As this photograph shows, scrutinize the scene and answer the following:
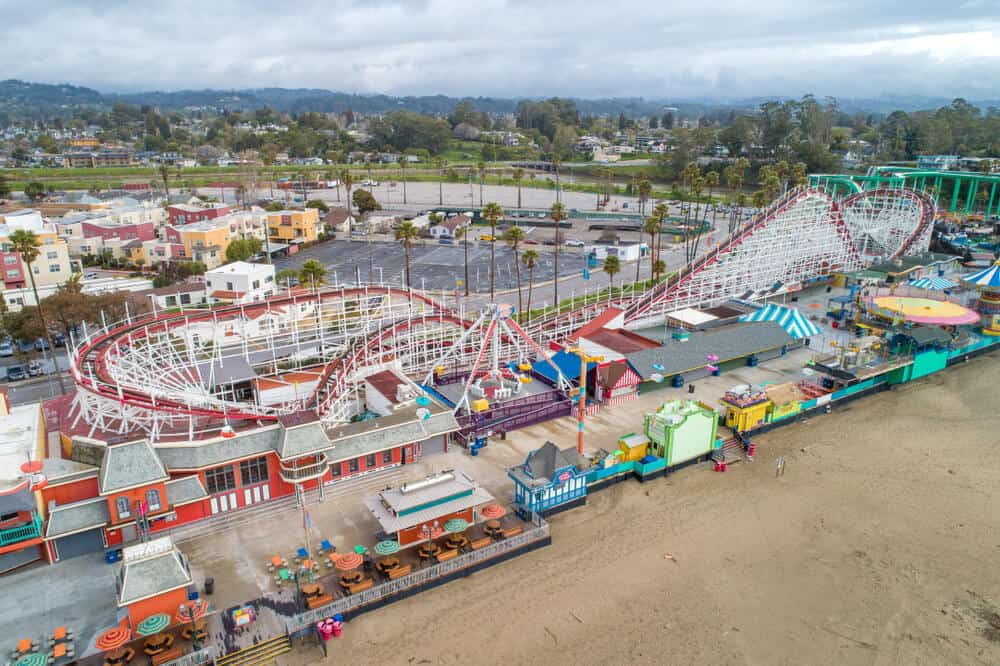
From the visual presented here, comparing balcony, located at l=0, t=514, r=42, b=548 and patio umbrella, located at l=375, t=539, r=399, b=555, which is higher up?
balcony, located at l=0, t=514, r=42, b=548

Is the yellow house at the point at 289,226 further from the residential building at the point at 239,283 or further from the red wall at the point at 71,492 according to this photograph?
the red wall at the point at 71,492

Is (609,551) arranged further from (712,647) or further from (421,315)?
(421,315)

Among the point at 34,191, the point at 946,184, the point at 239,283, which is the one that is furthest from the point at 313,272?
the point at 946,184

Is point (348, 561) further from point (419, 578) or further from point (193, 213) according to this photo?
point (193, 213)

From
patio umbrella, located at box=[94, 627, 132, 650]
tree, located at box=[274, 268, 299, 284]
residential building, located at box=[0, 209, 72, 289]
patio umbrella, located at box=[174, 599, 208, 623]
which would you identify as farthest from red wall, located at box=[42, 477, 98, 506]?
residential building, located at box=[0, 209, 72, 289]

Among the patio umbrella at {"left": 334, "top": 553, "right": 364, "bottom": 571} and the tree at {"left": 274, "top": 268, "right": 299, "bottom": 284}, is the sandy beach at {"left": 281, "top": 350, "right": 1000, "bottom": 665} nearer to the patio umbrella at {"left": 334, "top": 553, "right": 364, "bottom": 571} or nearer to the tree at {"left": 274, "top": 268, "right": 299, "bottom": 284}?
the patio umbrella at {"left": 334, "top": 553, "right": 364, "bottom": 571}
